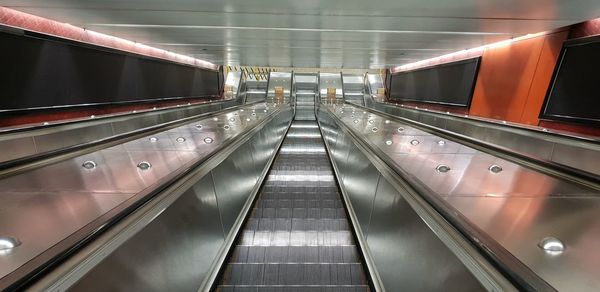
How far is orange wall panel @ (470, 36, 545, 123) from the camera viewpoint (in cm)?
687

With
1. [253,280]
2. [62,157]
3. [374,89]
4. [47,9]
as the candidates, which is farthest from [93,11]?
[374,89]

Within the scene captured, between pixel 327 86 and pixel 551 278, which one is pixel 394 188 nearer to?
pixel 551 278

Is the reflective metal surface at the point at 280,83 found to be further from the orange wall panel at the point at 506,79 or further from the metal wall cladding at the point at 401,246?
the metal wall cladding at the point at 401,246

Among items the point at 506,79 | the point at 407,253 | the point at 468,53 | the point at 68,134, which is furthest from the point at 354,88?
the point at 407,253

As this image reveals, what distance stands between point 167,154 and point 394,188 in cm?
193

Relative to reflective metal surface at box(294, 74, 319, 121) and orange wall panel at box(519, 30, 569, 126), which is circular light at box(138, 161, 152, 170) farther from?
reflective metal surface at box(294, 74, 319, 121)

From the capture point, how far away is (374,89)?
62.6 ft

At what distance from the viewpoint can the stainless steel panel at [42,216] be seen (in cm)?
102

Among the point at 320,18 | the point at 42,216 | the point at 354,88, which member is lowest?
the point at 354,88

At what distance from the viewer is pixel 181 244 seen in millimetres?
1746

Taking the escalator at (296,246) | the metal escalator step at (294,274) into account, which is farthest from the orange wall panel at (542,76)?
the metal escalator step at (294,274)

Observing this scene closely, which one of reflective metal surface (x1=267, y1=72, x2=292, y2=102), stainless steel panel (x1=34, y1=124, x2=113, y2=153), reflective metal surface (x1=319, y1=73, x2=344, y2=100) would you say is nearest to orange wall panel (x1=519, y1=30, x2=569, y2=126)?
stainless steel panel (x1=34, y1=124, x2=113, y2=153)

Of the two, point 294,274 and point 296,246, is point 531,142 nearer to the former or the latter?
point 296,246

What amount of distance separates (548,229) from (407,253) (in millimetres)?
650
